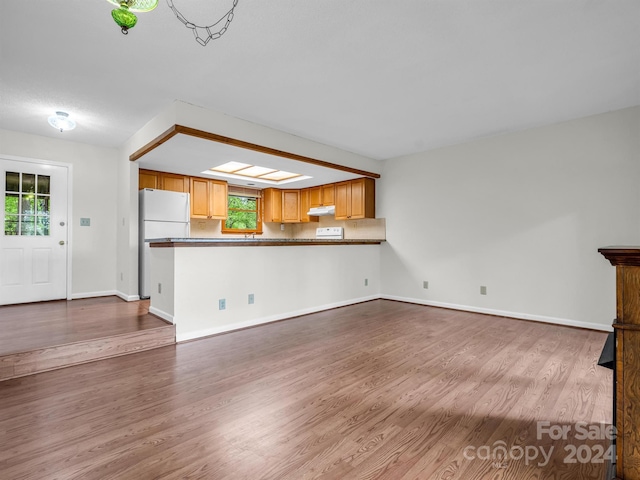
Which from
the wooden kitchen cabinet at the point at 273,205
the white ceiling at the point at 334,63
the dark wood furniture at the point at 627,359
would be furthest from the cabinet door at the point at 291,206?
the dark wood furniture at the point at 627,359

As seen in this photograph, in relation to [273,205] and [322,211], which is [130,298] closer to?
[273,205]

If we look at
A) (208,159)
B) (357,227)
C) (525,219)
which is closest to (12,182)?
(208,159)

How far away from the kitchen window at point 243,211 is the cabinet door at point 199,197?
0.80 meters

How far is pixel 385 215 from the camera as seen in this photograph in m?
5.86

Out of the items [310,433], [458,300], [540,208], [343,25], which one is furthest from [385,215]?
[310,433]

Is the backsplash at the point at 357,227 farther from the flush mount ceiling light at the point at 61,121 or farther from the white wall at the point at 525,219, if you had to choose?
the flush mount ceiling light at the point at 61,121

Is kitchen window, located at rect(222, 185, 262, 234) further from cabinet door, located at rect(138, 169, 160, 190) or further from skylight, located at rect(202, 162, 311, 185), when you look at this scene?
cabinet door, located at rect(138, 169, 160, 190)

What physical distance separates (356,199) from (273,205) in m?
2.12

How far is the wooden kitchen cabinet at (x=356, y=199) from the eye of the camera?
5.82m

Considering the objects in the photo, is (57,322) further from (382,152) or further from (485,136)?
(485,136)

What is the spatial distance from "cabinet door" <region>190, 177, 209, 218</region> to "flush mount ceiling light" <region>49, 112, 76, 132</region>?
2.08 m

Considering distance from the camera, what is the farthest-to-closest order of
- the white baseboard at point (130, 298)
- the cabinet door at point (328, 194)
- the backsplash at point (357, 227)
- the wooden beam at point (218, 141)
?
the cabinet door at point (328, 194)
the backsplash at point (357, 227)
the white baseboard at point (130, 298)
the wooden beam at point (218, 141)

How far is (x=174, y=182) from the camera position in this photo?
557 centimetres

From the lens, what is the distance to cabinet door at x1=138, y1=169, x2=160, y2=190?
516cm
